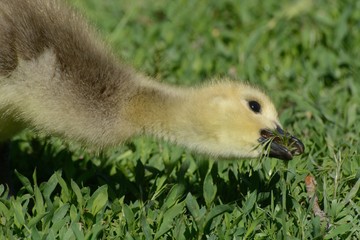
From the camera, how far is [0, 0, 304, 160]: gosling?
346 cm

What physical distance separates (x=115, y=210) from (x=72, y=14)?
806mm

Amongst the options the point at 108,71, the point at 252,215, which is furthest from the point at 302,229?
the point at 108,71

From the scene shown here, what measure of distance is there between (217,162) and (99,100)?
73cm

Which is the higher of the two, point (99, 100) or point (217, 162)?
point (217, 162)

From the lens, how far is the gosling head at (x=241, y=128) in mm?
3574

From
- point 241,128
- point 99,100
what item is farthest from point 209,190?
point 99,100

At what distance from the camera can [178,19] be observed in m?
5.64

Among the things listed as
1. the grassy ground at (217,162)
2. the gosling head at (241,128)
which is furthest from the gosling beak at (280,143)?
the grassy ground at (217,162)

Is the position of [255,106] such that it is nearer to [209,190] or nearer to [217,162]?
[209,190]

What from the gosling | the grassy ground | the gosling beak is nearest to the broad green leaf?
the grassy ground

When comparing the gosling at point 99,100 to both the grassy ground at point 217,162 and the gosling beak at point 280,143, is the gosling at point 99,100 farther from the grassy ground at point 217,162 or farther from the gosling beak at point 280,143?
the grassy ground at point 217,162

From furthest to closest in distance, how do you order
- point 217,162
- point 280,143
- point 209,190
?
point 217,162 < point 209,190 < point 280,143

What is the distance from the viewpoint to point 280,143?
3.57 m

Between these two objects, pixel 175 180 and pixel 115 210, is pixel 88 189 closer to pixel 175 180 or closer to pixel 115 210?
pixel 115 210
